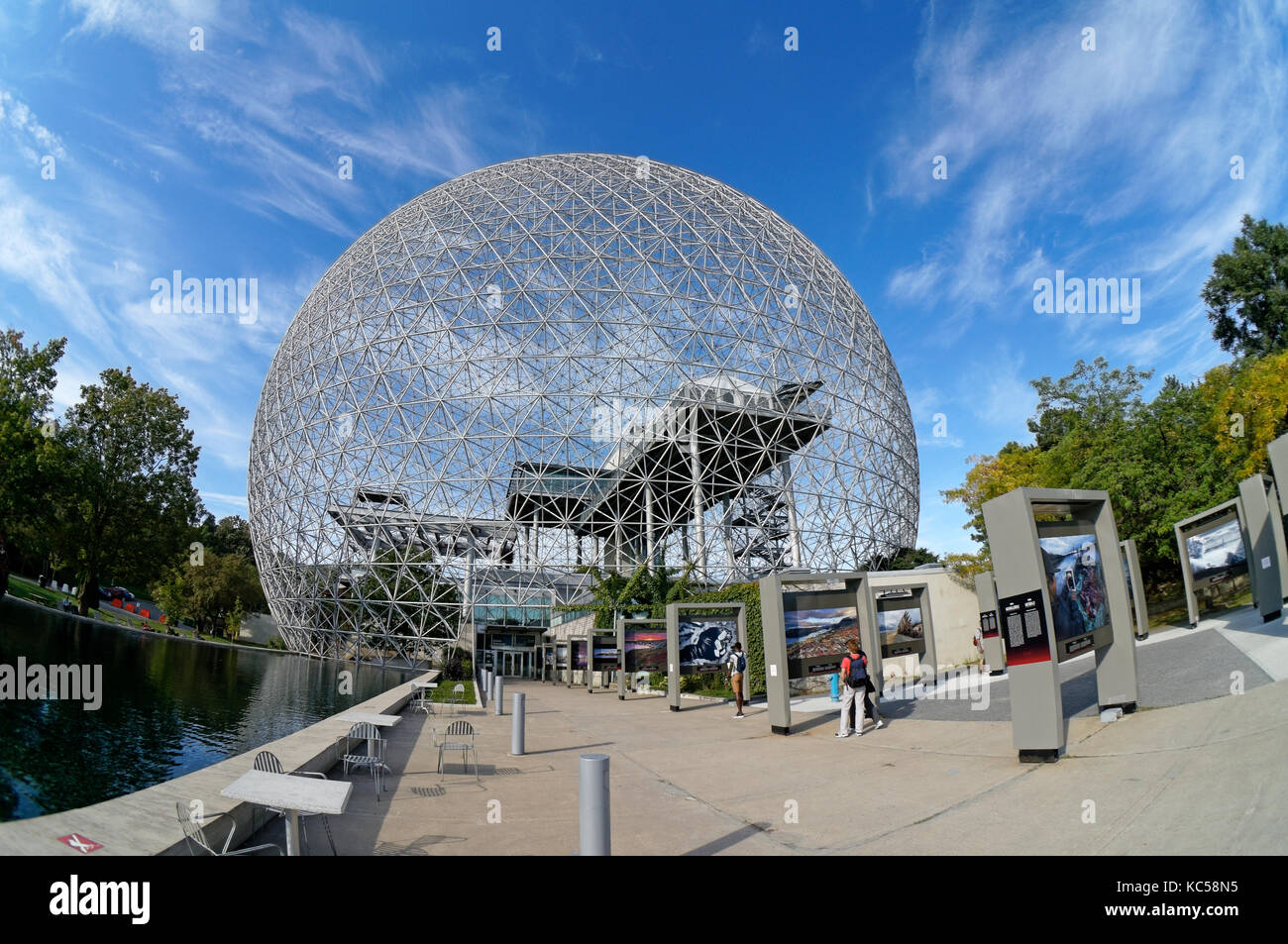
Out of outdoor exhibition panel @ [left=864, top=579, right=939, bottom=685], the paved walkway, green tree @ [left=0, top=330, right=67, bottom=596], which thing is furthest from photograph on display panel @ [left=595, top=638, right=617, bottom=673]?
green tree @ [left=0, top=330, right=67, bottom=596]

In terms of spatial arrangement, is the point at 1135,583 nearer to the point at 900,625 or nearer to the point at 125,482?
the point at 900,625

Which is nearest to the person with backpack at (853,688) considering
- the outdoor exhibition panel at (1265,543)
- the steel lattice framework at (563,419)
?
the outdoor exhibition panel at (1265,543)

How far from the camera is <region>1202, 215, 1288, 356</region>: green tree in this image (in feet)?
124

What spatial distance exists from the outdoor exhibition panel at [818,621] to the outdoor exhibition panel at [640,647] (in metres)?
8.60

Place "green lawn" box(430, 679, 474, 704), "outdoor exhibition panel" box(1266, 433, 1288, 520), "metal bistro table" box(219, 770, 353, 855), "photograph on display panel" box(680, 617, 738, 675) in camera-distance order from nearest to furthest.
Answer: "metal bistro table" box(219, 770, 353, 855) < "outdoor exhibition panel" box(1266, 433, 1288, 520) < "photograph on display panel" box(680, 617, 738, 675) < "green lawn" box(430, 679, 474, 704)

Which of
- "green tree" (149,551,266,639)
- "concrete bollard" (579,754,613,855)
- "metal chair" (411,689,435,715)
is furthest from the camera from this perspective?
"green tree" (149,551,266,639)

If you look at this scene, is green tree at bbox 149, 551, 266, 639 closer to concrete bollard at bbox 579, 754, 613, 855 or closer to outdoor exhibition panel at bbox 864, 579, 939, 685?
outdoor exhibition panel at bbox 864, 579, 939, 685

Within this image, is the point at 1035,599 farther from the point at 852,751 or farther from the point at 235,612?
the point at 235,612

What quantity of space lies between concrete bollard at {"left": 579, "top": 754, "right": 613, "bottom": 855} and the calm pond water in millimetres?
6921

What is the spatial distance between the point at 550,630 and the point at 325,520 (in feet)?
46.3

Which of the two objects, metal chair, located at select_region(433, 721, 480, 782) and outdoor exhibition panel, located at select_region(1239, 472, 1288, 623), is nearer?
metal chair, located at select_region(433, 721, 480, 782)

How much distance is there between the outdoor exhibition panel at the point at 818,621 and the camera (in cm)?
1244

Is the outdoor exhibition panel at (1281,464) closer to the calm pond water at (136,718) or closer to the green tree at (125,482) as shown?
the calm pond water at (136,718)
